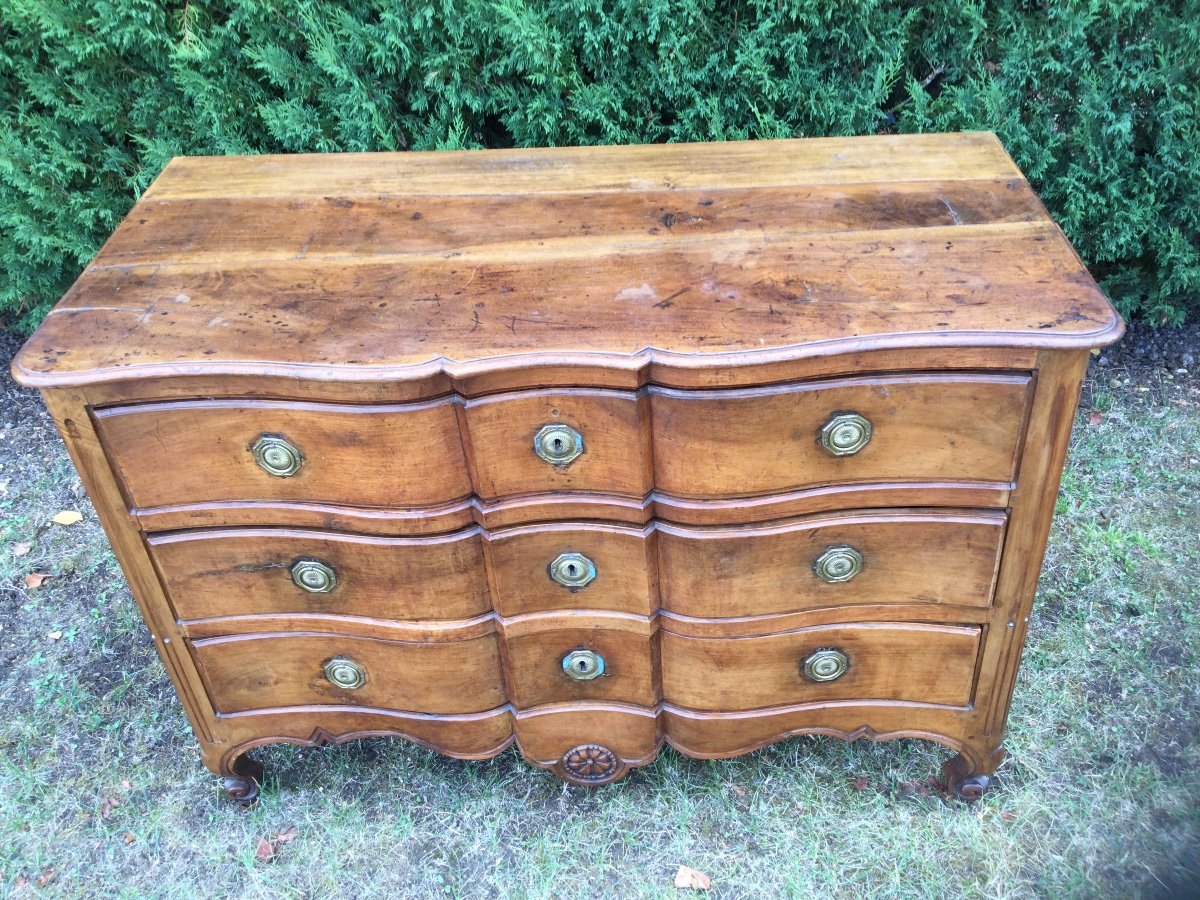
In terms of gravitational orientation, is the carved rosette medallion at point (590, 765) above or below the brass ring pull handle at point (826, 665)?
below

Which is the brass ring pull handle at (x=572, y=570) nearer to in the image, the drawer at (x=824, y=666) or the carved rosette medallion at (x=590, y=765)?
the drawer at (x=824, y=666)

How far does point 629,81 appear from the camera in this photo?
264cm

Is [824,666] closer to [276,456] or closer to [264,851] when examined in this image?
[276,456]

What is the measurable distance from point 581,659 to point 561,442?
0.51m

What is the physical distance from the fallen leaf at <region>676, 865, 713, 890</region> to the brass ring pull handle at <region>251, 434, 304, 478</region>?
1136 mm

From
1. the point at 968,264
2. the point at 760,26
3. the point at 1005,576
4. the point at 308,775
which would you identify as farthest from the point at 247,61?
the point at 1005,576

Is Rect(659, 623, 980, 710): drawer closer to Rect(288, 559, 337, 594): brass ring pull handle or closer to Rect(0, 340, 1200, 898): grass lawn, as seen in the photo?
Rect(0, 340, 1200, 898): grass lawn

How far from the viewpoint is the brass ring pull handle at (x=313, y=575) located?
175 cm

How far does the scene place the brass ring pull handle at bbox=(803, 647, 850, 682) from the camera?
187cm

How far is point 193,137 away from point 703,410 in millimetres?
2073

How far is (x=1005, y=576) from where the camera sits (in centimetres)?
173

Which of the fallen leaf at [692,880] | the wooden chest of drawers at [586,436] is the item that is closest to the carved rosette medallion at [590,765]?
the wooden chest of drawers at [586,436]

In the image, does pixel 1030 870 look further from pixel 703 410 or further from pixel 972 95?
pixel 972 95

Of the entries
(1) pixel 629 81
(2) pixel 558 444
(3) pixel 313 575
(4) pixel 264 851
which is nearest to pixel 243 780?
(4) pixel 264 851
